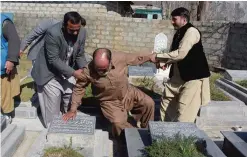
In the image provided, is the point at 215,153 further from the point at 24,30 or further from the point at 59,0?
the point at 59,0

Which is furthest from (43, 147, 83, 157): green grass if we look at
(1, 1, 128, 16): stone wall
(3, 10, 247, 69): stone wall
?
(1, 1, 128, 16): stone wall

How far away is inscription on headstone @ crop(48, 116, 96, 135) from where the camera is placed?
3.43 metres

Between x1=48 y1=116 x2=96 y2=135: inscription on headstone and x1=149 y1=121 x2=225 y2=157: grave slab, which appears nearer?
x1=149 y1=121 x2=225 y2=157: grave slab

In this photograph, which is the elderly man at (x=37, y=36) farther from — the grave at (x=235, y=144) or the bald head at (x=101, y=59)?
the grave at (x=235, y=144)

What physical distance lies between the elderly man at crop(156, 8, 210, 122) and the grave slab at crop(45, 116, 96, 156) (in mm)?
1367

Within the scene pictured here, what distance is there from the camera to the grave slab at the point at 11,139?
358 centimetres

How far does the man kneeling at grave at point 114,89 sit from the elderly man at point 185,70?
15.0 inches

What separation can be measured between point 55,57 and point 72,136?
1.09 m

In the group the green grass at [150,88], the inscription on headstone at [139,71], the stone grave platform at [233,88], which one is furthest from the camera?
the inscription on headstone at [139,71]

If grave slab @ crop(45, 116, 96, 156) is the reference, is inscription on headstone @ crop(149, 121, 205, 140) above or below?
above

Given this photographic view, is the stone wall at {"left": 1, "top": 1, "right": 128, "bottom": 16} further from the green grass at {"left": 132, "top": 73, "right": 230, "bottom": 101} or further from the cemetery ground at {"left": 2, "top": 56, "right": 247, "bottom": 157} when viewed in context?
the green grass at {"left": 132, "top": 73, "right": 230, "bottom": 101}

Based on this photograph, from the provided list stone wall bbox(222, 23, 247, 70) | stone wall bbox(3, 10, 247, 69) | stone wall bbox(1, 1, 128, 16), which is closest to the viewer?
stone wall bbox(222, 23, 247, 70)

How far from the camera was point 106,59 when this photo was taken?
11.3 ft

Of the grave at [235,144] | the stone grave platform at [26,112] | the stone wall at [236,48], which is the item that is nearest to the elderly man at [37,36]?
the stone grave platform at [26,112]
